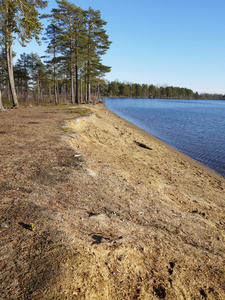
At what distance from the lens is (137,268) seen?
3008 millimetres

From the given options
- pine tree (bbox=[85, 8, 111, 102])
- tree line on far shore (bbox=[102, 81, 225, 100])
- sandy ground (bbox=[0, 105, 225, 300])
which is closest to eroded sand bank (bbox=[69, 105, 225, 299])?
sandy ground (bbox=[0, 105, 225, 300])

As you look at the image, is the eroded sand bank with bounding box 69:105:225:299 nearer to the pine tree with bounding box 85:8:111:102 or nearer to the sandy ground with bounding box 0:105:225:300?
the sandy ground with bounding box 0:105:225:300

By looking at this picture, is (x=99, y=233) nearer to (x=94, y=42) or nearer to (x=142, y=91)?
(x=94, y=42)

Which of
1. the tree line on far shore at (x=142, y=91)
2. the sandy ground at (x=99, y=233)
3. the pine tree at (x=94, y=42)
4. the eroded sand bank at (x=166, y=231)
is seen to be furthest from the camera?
the tree line on far shore at (x=142, y=91)

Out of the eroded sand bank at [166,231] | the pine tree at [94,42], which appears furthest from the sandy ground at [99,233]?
the pine tree at [94,42]

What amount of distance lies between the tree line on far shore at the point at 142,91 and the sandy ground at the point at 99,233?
110m

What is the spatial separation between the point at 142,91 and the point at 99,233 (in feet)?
481

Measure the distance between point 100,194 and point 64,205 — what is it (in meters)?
1.12

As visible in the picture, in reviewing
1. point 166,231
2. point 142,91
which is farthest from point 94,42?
point 142,91

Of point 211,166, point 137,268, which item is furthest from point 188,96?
point 137,268

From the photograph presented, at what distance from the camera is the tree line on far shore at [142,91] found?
129 m

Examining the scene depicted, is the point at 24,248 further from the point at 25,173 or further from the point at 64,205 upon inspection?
the point at 25,173

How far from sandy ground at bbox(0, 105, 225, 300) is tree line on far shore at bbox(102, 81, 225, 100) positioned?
11047 cm

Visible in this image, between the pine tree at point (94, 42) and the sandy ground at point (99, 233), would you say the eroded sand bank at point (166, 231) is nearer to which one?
the sandy ground at point (99, 233)
